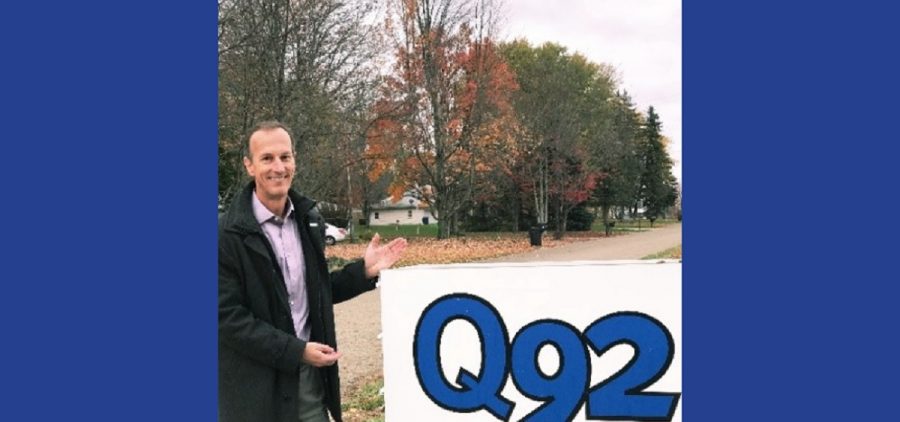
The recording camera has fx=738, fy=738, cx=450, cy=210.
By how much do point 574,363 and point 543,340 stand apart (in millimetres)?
155

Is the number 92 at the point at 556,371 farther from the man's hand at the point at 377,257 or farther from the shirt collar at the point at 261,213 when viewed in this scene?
the shirt collar at the point at 261,213

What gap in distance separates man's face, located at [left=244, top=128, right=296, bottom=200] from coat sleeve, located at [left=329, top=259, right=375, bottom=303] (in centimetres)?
42

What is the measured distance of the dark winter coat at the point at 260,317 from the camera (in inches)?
82.0

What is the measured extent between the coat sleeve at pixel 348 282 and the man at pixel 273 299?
0.14 meters

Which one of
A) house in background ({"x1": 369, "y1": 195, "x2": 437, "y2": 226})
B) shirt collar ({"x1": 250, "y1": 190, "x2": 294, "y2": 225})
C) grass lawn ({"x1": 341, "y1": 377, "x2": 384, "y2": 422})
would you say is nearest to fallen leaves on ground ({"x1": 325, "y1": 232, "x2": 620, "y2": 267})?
house in background ({"x1": 369, "y1": 195, "x2": 437, "y2": 226})

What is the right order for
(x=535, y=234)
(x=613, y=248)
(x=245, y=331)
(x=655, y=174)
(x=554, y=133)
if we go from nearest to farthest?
(x=245, y=331) → (x=655, y=174) → (x=613, y=248) → (x=535, y=234) → (x=554, y=133)

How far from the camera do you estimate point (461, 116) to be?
3643 millimetres

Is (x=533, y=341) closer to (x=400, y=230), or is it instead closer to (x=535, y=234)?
(x=535, y=234)

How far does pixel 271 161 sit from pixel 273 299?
1.32 ft

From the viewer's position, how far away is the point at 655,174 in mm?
3123

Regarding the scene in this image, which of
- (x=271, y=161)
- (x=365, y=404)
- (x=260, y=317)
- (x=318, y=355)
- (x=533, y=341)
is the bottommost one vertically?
(x=365, y=404)

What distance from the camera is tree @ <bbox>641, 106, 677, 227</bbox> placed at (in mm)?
2973

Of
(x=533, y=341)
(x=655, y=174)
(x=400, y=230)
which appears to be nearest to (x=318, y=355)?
(x=533, y=341)

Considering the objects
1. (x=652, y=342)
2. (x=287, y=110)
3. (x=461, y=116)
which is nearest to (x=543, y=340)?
(x=652, y=342)
